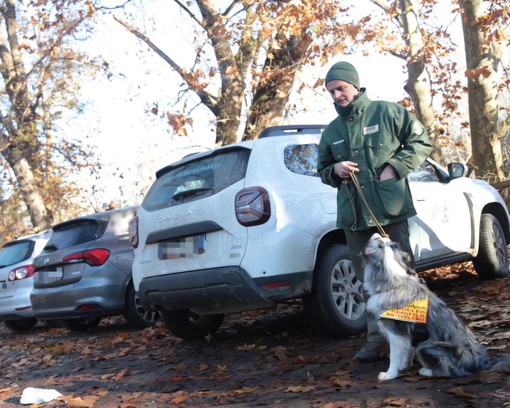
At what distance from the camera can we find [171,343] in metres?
7.46

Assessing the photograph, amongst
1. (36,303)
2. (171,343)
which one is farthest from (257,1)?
(171,343)

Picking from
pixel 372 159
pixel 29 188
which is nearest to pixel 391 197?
pixel 372 159

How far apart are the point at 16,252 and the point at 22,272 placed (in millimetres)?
587

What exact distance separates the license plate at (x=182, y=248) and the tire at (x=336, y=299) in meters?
1.05

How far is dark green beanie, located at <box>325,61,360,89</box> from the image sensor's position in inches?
194

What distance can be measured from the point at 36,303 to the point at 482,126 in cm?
825

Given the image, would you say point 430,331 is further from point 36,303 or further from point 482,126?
point 482,126

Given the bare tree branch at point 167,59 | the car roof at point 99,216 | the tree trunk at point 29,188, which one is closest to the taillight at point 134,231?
the car roof at point 99,216

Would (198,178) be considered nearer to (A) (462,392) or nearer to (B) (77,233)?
(A) (462,392)

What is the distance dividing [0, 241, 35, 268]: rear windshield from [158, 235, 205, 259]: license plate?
5660 mm

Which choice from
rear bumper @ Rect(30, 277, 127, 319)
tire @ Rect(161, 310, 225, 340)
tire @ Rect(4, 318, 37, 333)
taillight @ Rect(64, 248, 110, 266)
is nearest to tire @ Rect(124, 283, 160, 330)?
rear bumper @ Rect(30, 277, 127, 319)

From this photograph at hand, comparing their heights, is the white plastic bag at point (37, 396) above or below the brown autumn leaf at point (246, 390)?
below

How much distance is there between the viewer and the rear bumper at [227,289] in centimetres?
551

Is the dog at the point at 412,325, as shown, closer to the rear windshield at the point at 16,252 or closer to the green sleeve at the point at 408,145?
the green sleeve at the point at 408,145
